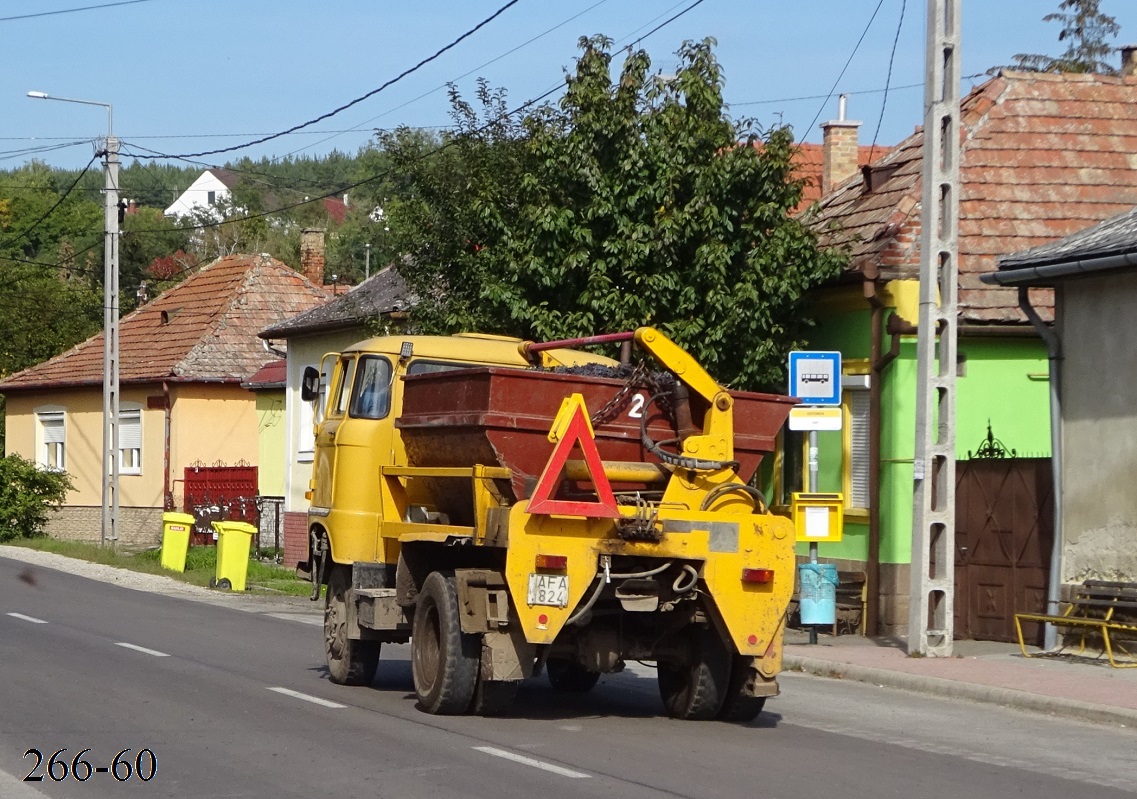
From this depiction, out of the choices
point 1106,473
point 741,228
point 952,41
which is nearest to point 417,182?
point 741,228

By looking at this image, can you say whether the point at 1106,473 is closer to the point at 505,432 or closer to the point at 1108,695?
the point at 1108,695

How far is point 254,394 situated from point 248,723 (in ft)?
96.2

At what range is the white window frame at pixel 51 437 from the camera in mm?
42875

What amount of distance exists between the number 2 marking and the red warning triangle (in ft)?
1.86

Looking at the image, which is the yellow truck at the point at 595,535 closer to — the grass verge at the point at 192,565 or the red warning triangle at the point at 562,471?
the red warning triangle at the point at 562,471

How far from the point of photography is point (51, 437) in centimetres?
4347

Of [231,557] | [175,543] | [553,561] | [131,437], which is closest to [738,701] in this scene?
[553,561]

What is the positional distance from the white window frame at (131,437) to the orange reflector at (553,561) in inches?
1251

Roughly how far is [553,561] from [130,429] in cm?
3272

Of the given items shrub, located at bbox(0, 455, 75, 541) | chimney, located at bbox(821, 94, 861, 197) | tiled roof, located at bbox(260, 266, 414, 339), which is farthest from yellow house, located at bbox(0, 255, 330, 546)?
chimney, located at bbox(821, 94, 861, 197)

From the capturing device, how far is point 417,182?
2088cm

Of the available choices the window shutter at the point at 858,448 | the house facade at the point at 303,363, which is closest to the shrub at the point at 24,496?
the house facade at the point at 303,363

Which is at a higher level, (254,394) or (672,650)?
(254,394)

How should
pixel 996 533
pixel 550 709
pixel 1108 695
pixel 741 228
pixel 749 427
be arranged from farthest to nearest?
pixel 741 228 → pixel 996 533 → pixel 1108 695 → pixel 550 709 → pixel 749 427
